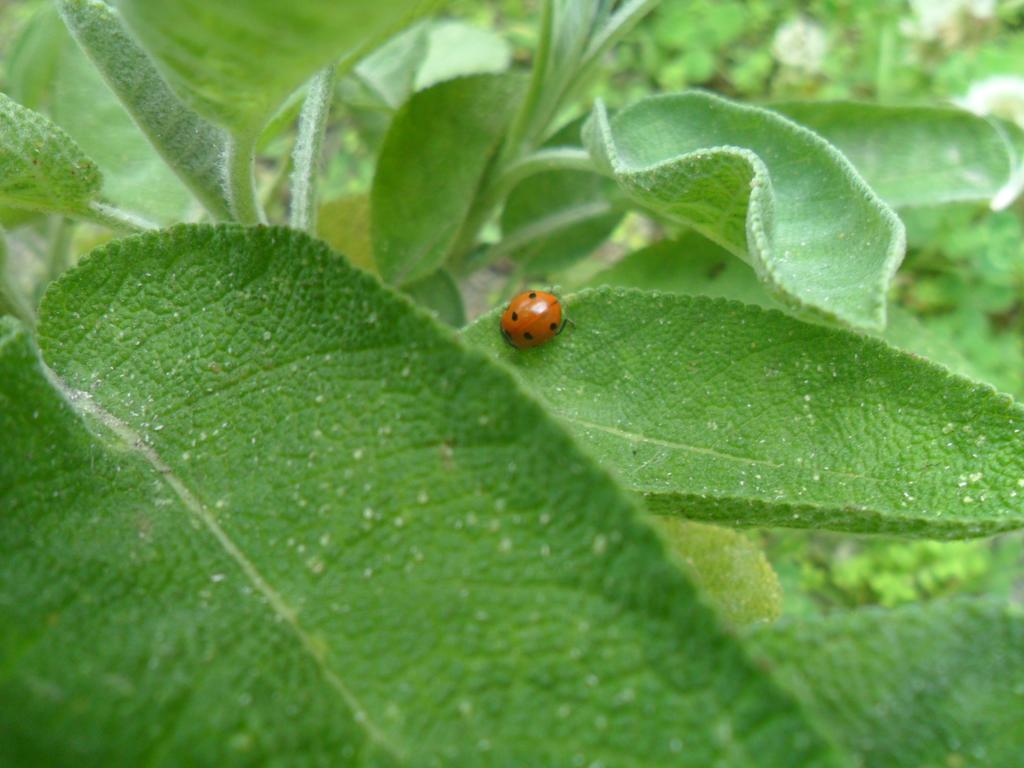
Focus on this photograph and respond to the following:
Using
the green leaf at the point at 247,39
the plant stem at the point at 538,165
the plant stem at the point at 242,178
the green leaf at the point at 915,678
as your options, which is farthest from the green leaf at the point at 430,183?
the green leaf at the point at 915,678

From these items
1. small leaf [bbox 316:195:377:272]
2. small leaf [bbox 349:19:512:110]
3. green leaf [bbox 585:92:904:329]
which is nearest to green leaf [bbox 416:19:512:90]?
Result: small leaf [bbox 349:19:512:110]

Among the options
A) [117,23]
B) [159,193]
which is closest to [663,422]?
[117,23]

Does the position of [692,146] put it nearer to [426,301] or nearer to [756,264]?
[756,264]

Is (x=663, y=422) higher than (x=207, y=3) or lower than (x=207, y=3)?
lower

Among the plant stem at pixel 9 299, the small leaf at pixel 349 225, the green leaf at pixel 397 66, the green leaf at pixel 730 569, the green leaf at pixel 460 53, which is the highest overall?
the green leaf at pixel 397 66

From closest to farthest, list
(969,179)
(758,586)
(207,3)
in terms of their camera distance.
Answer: (207,3)
(758,586)
(969,179)

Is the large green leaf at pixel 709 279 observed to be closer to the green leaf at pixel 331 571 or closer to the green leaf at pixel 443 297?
the green leaf at pixel 443 297
